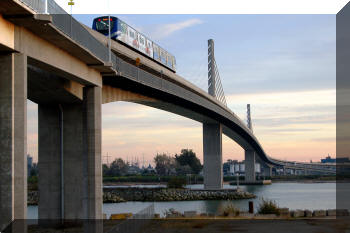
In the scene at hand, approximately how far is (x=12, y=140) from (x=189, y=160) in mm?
172570

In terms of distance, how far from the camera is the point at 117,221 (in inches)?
1297

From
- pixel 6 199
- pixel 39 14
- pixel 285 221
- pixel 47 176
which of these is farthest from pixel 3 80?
pixel 285 221

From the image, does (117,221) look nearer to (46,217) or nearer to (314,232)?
(46,217)

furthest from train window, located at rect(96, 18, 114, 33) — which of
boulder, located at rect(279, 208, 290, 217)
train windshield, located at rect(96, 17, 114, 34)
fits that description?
boulder, located at rect(279, 208, 290, 217)

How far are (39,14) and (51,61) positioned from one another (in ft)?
13.9

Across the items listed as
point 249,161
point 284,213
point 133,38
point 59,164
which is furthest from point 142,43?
point 249,161

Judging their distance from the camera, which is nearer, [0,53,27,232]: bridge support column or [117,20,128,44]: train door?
[0,53,27,232]: bridge support column

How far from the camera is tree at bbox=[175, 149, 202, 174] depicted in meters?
189

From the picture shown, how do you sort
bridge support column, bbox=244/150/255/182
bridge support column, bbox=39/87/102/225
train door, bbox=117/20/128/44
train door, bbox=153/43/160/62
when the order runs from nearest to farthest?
bridge support column, bbox=39/87/102/225 < train door, bbox=117/20/128/44 < train door, bbox=153/43/160/62 < bridge support column, bbox=244/150/255/182

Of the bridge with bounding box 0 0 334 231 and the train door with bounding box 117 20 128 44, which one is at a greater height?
the train door with bounding box 117 20 128 44

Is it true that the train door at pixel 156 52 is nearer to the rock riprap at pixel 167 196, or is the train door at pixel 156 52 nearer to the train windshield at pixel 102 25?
the train windshield at pixel 102 25

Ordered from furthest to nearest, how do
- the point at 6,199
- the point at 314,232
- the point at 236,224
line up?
the point at 236,224, the point at 314,232, the point at 6,199

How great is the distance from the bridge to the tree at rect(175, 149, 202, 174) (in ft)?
450

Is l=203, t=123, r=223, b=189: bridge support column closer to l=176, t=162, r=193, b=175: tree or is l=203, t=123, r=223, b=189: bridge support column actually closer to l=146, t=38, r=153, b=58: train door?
l=146, t=38, r=153, b=58: train door
